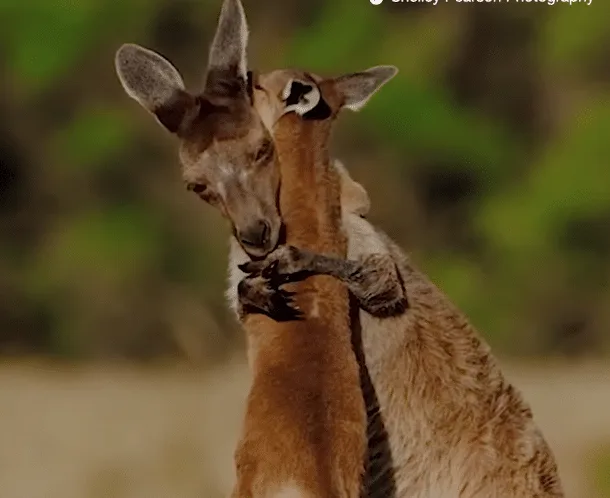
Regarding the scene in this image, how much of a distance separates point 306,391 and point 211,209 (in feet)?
16.7

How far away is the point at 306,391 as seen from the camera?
313cm

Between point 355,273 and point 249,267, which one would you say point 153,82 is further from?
point 355,273

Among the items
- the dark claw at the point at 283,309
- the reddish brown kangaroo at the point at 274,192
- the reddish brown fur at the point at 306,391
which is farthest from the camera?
the dark claw at the point at 283,309

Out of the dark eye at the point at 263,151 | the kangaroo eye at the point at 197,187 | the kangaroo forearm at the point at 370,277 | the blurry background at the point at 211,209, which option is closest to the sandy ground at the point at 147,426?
the blurry background at the point at 211,209

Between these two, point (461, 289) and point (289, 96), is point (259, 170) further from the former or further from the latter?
point (461, 289)

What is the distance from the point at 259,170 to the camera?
11.6ft

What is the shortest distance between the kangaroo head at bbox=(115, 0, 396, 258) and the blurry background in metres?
4.28

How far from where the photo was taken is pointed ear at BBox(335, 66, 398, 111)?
12.6 ft

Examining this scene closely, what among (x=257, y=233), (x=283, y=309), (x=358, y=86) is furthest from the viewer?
(x=358, y=86)

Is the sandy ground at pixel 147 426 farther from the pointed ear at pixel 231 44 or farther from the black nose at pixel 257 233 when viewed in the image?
the pointed ear at pixel 231 44

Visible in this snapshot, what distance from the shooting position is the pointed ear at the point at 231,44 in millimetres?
3580

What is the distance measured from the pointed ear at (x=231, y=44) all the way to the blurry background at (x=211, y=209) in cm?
429

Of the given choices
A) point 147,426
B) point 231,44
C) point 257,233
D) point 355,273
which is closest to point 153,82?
point 231,44

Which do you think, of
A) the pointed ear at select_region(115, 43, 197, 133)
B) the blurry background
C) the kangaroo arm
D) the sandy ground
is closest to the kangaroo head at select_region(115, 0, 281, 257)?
the pointed ear at select_region(115, 43, 197, 133)
